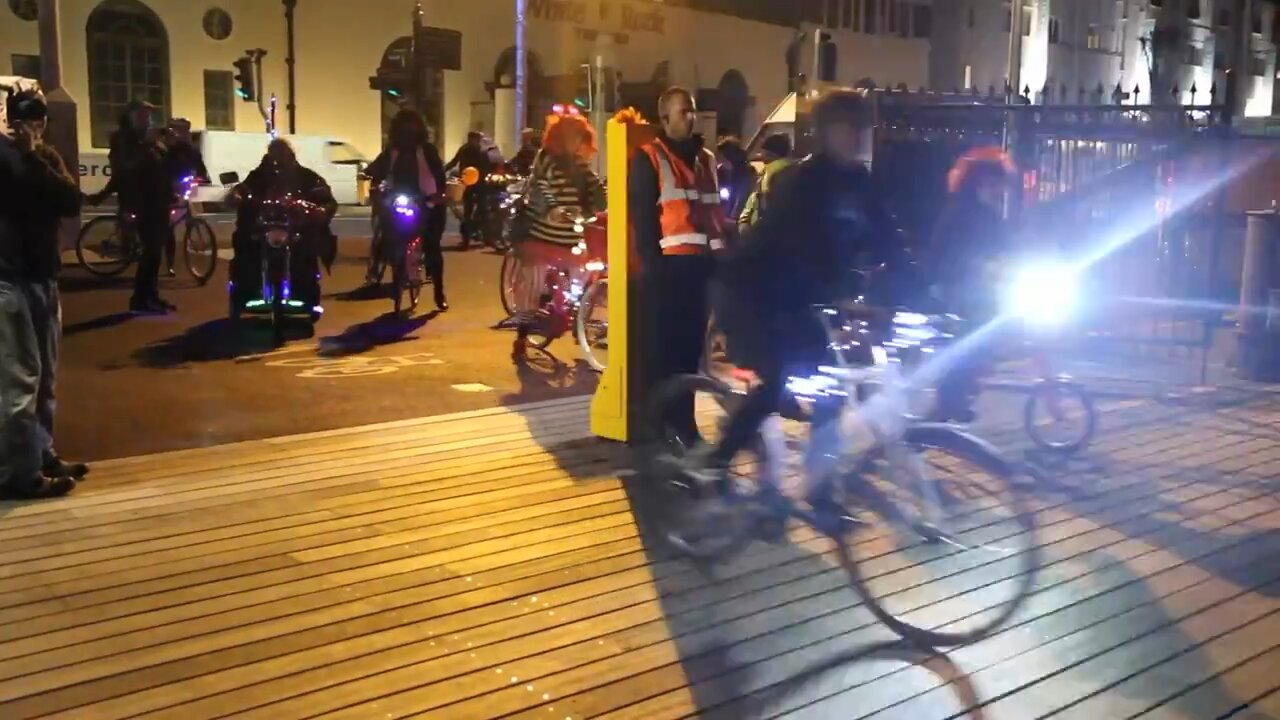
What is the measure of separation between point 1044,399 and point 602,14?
107 feet

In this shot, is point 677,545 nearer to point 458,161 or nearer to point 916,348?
point 916,348

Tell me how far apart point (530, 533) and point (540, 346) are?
4.77 metres

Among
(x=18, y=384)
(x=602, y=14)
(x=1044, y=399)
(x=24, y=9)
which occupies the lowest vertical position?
(x=1044, y=399)

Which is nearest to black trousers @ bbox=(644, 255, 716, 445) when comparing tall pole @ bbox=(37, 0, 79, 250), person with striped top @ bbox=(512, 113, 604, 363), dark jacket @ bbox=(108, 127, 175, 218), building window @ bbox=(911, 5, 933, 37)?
person with striped top @ bbox=(512, 113, 604, 363)

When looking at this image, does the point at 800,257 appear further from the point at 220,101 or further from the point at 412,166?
the point at 220,101

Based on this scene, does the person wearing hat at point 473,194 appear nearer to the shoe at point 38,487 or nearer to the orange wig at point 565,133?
the orange wig at point 565,133

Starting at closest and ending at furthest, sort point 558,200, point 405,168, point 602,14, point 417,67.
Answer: point 558,200 → point 405,168 → point 417,67 → point 602,14

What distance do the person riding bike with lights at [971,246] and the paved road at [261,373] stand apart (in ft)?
10.6

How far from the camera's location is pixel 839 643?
459 cm

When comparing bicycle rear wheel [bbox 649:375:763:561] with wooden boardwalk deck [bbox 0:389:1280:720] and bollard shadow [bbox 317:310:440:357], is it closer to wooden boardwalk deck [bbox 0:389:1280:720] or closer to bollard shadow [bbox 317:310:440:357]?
wooden boardwalk deck [bbox 0:389:1280:720]

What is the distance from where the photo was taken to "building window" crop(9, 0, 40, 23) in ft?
88.0

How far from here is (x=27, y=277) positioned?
5855 millimetres

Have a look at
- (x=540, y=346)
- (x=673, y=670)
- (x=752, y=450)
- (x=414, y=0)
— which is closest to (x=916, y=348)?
(x=752, y=450)

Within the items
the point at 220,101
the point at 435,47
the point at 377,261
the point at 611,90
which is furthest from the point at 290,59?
the point at 377,261
